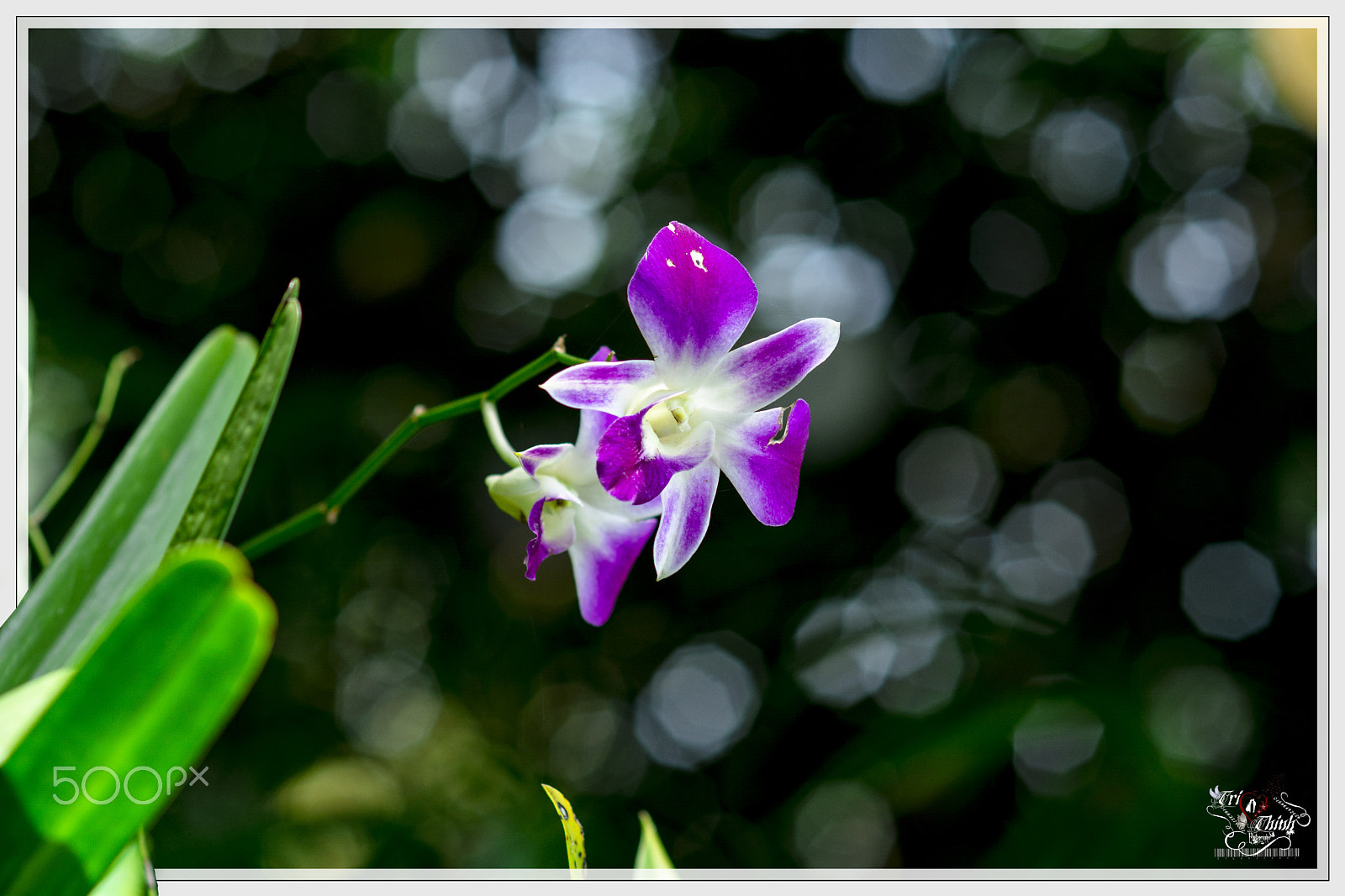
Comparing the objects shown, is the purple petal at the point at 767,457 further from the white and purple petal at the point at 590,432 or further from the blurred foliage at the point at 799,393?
the blurred foliage at the point at 799,393

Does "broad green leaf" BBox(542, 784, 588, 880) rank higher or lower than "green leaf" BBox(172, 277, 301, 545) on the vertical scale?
lower

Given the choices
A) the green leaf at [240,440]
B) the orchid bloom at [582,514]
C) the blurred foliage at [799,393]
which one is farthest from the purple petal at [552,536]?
the blurred foliage at [799,393]

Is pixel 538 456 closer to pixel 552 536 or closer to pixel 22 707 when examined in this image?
pixel 552 536

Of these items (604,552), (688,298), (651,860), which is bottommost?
(651,860)

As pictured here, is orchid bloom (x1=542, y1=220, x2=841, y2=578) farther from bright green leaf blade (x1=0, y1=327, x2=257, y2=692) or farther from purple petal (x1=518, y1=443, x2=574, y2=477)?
bright green leaf blade (x1=0, y1=327, x2=257, y2=692)

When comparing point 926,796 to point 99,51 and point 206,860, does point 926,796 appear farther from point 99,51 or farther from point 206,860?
point 99,51

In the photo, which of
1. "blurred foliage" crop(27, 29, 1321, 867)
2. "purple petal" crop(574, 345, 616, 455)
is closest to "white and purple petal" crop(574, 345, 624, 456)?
"purple petal" crop(574, 345, 616, 455)
